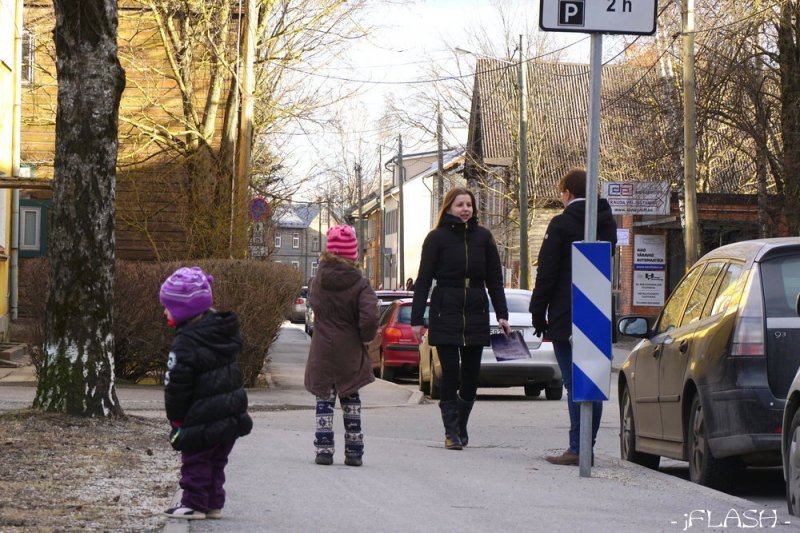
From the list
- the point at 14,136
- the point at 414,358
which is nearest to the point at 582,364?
the point at 414,358

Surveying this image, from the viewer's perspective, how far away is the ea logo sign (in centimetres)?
851

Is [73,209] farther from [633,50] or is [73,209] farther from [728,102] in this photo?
[633,50]

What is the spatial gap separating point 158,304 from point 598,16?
981cm

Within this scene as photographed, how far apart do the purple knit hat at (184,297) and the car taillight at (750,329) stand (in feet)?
11.2

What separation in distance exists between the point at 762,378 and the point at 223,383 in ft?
11.5

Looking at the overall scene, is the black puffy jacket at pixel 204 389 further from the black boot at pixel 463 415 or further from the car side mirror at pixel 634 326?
the car side mirror at pixel 634 326

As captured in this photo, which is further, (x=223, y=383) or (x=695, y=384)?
(x=695, y=384)

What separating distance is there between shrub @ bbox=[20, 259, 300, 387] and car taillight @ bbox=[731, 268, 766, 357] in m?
9.62

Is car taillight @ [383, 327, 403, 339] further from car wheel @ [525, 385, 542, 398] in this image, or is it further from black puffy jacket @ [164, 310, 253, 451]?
black puffy jacket @ [164, 310, 253, 451]

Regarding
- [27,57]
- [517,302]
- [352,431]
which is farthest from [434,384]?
[27,57]

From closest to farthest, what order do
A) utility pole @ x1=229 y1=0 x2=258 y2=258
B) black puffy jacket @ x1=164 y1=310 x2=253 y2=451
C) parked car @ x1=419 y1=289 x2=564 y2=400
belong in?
black puffy jacket @ x1=164 y1=310 x2=253 y2=451, parked car @ x1=419 y1=289 x2=564 y2=400, utility pole @ x1=229 y1=0 x2=258 y2=258

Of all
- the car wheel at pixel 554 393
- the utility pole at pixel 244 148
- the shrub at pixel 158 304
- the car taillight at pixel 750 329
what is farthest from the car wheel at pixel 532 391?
the car taillight at pixel 750 329

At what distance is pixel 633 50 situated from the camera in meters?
36.7

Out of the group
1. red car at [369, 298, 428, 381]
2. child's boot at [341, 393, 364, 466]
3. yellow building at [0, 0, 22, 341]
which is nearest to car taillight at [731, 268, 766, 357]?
child's boot at [341, 393, 364, 466]
